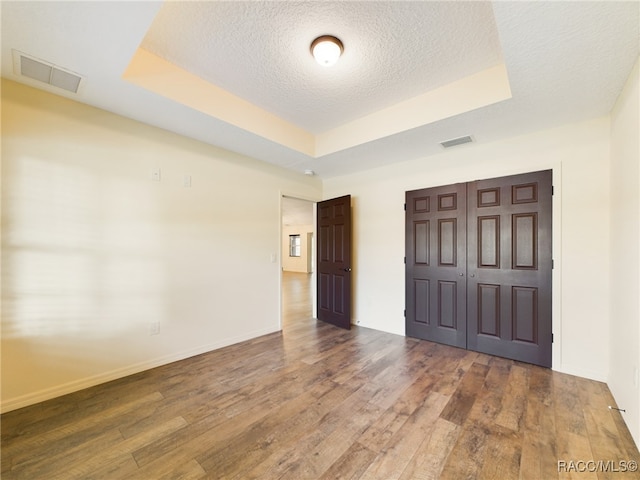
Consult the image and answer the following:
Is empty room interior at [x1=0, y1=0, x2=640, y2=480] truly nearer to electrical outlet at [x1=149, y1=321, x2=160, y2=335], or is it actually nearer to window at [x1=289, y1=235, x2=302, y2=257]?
electrical outlet at [x1=149, y1=321, x2=160, y2=335]

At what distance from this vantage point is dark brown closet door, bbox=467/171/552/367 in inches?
108

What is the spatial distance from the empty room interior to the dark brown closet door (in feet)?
0.07

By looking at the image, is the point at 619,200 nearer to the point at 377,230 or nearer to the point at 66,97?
the point at 377,230

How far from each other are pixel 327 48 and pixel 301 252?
1078 cm

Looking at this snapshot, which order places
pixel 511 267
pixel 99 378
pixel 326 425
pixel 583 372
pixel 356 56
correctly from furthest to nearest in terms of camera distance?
pixel 511 267 < pixel 583 372 < pixel 99 378 < pixel 356 56 < pixel 326 425

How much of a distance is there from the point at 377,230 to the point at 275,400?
9.12ft

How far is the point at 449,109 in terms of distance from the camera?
2434 millimetres

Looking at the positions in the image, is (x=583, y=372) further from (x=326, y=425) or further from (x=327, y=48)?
(x=327, y=48)

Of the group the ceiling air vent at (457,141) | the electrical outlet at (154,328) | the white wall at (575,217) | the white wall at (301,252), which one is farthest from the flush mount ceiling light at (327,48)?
the white wall at (301,252)

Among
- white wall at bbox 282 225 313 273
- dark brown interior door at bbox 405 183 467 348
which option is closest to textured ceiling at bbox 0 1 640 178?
dark brown interior door at bbox 405 183 467 348

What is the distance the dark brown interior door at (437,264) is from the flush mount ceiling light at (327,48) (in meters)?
2.23

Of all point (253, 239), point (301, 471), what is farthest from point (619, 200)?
point (253, 239)

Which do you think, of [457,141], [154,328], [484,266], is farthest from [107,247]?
[484,266]

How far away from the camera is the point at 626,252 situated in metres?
1.96
